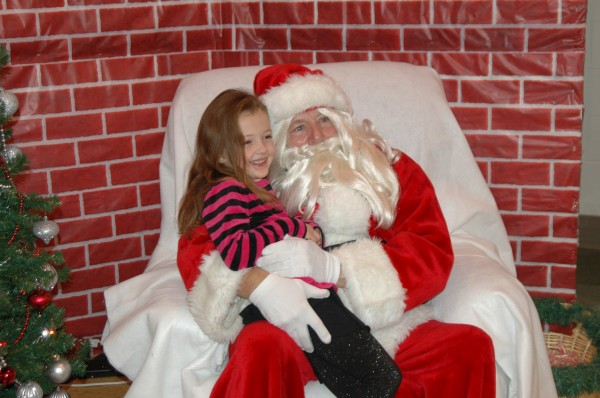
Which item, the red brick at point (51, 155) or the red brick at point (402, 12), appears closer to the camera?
the red brick at point (51, 155)

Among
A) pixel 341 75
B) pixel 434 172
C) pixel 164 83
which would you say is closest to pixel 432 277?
pixel 434 172

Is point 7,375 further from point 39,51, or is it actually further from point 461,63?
point 461,63

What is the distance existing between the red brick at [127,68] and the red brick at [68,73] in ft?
0.13

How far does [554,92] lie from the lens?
3.04 metres

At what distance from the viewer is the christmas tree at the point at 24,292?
89.6 inches

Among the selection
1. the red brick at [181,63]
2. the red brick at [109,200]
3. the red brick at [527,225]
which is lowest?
the red brick at [527,225]

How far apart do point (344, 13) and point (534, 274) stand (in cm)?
119

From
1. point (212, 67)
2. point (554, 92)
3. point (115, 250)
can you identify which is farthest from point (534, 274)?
point (115, 250)

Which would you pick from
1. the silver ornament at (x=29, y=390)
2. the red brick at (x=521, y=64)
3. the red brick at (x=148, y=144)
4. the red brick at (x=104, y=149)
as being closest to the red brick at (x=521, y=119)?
the red brick at (x=521, y=64)

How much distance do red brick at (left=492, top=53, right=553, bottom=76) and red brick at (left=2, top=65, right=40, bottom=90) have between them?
→ 1.60 meters

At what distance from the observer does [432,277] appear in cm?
232

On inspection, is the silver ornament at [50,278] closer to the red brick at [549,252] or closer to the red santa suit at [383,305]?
the red santa suit at [383,305]

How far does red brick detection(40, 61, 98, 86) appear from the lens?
2975mm

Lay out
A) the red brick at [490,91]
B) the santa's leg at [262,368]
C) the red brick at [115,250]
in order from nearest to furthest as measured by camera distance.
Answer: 1. the santa's leg at [262,368]
2. the red brick at [490,91]
3. the red brick at [115,250]
